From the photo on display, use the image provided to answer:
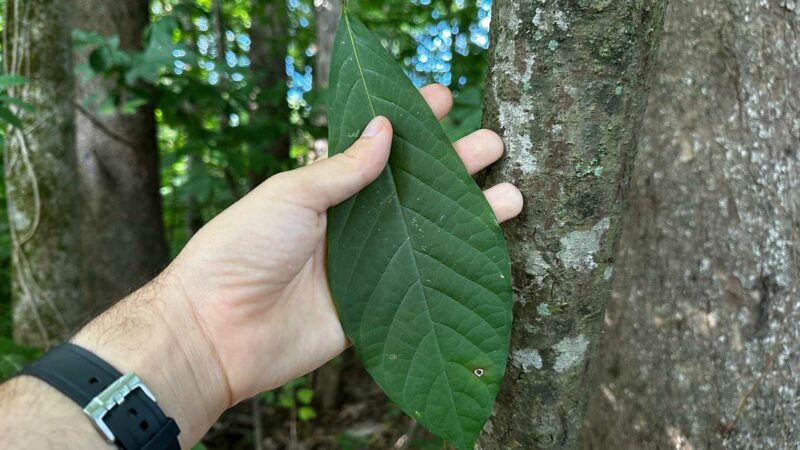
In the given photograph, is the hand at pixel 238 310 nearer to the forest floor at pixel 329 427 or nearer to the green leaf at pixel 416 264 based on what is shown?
the green leaf at pixel 416 264

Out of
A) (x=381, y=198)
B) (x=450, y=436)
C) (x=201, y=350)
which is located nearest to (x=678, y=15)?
(x=381, y=198)

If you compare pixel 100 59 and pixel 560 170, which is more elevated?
pixel 100 59

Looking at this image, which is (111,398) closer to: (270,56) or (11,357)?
(11,357)

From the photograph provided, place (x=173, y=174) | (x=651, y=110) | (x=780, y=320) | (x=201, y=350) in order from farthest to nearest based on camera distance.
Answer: (x=173, y=174), (x=651, y=110), (x=780, y=320), (x=201, y=350)

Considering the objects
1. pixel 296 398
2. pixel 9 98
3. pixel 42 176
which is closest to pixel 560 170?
pixel 9 98

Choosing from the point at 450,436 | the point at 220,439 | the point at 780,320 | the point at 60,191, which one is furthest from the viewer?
the point at 220,439

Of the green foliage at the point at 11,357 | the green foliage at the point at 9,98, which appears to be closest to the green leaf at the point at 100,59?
the green foliage at the point at 9,98

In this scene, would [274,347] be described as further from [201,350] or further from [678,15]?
[678,15]
